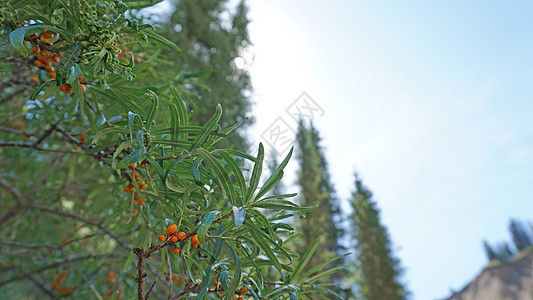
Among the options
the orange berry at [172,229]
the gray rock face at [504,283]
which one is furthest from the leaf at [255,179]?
the gray rock face at [504,283]

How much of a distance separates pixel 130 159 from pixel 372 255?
11.1 meters

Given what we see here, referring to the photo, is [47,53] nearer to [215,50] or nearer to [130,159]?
[130,159]

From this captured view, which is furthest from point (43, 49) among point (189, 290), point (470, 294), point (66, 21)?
point (470, 294)

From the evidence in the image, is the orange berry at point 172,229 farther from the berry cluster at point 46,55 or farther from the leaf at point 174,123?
the berry cluster at point 46,55

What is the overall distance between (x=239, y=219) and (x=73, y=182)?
8.10 feet

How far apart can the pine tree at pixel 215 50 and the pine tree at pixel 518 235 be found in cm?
2998

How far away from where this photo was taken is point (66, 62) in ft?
2.37

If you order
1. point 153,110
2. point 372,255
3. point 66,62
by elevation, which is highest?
point 372,255

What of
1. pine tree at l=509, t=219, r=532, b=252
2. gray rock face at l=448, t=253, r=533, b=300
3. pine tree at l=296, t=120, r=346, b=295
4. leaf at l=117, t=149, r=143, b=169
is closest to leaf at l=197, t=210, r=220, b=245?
leaf at l=117, t=149, r=143, b=169

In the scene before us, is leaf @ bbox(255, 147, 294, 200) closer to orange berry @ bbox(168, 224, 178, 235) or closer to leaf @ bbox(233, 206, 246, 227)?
leaf @ bbox(233, 206, 246, 227)

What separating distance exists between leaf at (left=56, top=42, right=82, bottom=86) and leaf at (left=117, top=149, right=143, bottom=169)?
22 cm

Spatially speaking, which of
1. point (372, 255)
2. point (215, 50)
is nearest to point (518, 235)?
point (372, 255)

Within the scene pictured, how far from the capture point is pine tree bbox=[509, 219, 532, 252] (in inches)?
1032

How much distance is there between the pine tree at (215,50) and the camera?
440 cm
